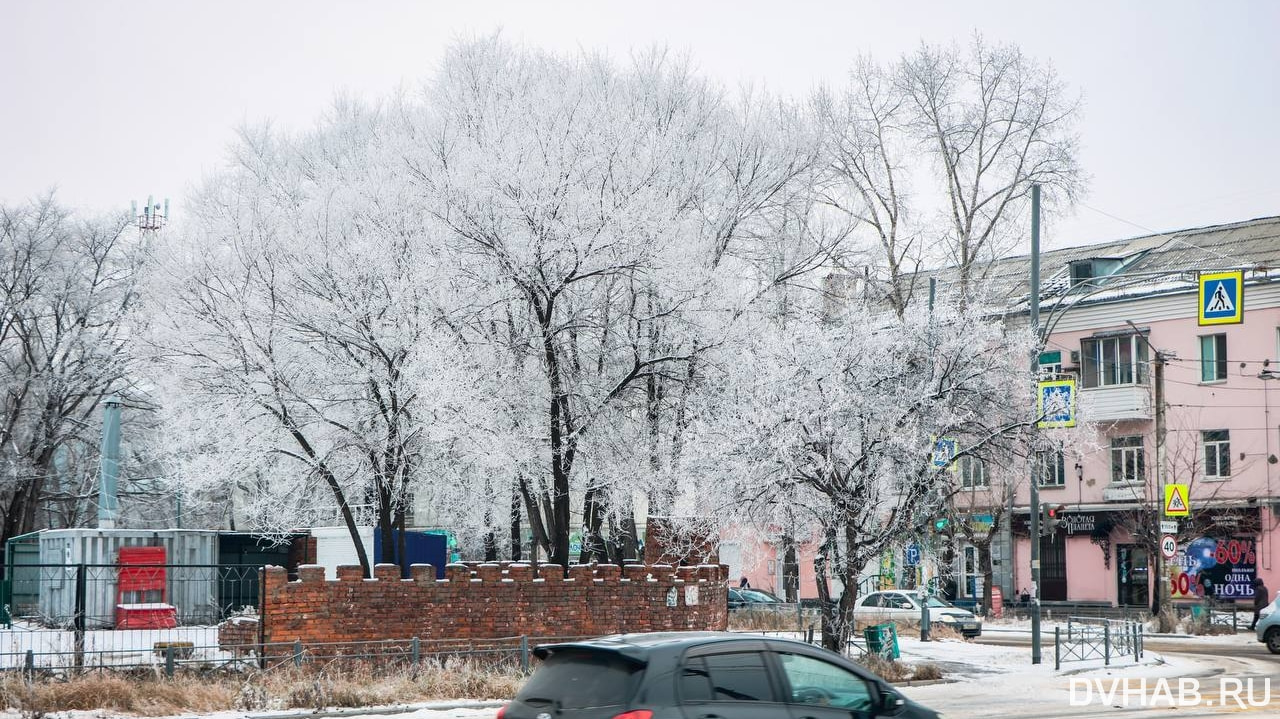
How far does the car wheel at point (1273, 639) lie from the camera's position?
28703 mm

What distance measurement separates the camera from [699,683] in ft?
31.4

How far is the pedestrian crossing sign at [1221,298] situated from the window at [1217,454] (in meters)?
17.4

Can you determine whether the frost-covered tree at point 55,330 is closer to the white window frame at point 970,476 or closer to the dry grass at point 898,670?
the dry grass at point 898,670

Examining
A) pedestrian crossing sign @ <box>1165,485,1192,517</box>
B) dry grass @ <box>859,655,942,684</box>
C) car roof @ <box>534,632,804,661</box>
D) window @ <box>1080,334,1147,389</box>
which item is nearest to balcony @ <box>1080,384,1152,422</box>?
window @ <box>1080,334,1147,389</box>

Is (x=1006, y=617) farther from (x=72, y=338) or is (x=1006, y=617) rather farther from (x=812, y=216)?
(x=72, y=338)

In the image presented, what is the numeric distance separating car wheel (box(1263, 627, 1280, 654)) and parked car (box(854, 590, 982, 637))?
26.8ft

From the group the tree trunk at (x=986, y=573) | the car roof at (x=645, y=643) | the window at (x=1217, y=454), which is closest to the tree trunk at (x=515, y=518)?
the tree trunk at (x=986, y=573)

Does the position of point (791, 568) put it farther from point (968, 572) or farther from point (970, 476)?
point (968, 572)

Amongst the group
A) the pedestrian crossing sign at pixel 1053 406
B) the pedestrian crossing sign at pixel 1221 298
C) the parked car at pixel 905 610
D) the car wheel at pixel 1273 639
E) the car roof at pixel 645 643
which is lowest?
the parked car at pixel 905 610

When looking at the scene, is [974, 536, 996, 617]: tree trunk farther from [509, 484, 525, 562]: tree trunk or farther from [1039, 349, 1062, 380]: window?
[509, 484, 525, 562]: tree trunk

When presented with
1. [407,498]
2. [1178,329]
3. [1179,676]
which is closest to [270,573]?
[407,498]

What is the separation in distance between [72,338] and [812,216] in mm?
24543

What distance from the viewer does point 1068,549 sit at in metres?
49.3

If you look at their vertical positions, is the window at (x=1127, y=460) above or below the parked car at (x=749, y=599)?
above
